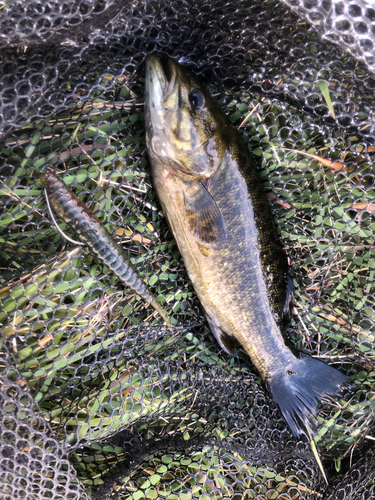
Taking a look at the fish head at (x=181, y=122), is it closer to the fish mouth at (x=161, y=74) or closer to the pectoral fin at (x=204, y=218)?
the fish mouth at (x=161, y=74)

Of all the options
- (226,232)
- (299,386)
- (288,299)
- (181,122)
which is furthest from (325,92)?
(299,386)

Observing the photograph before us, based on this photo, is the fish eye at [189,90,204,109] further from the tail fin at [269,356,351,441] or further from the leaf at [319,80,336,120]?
the tail fin at [269,356,351,441]

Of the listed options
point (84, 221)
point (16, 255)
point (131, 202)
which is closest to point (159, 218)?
point (131, 202)

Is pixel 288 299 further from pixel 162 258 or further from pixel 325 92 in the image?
pixel 325 92

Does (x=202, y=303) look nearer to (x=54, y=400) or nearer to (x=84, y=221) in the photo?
(x=84, y=221)

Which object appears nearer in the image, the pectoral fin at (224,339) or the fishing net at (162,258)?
the fishing net at (162,258)

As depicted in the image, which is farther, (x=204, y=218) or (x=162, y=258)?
(x=162, y=258)

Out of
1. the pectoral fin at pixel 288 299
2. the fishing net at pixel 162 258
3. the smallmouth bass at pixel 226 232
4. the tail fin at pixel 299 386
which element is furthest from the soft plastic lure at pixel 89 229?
the tail fin at pixel 299 386
